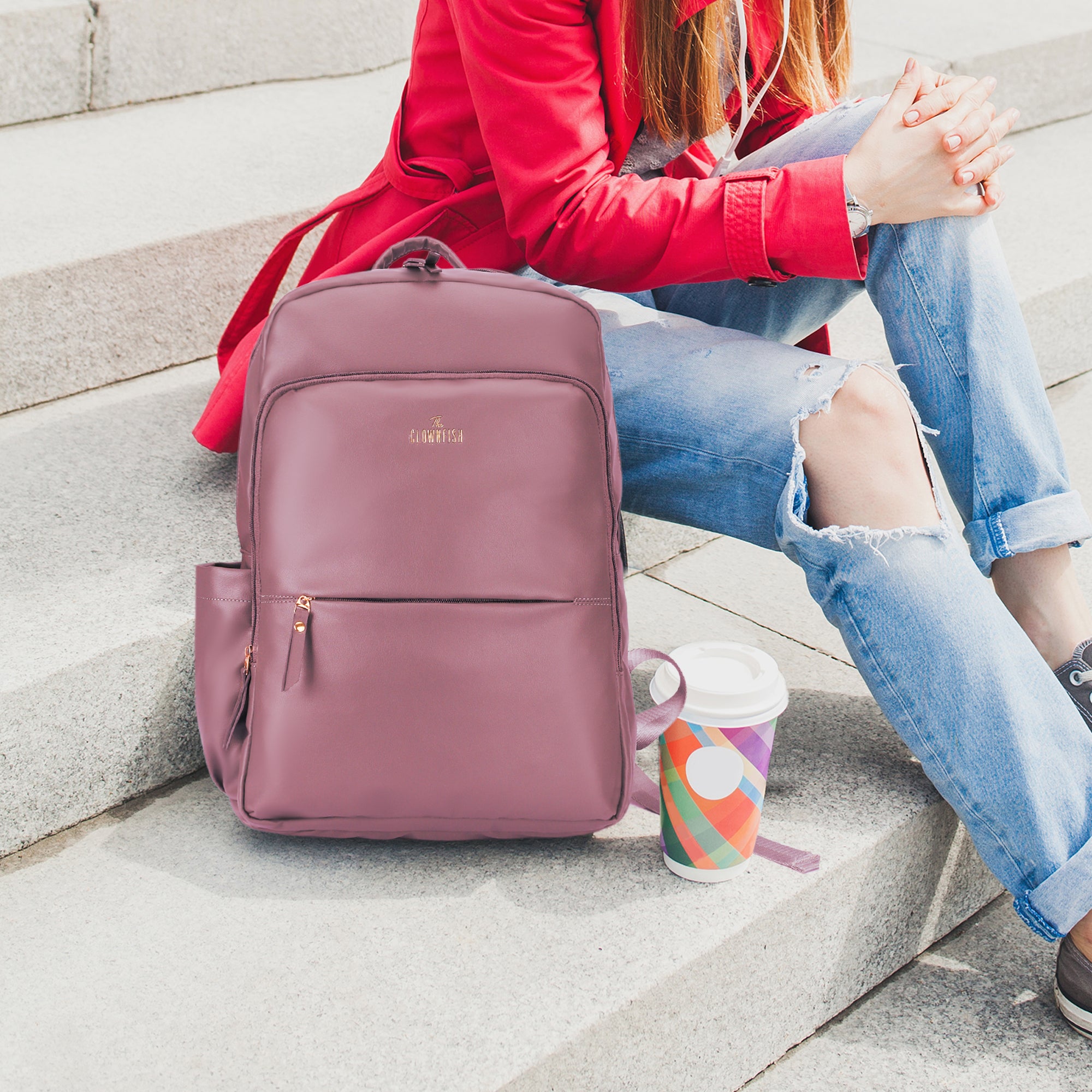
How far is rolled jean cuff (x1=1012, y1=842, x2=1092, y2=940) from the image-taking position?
0.96 meters

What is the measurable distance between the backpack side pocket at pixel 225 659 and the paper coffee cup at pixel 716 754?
365mm

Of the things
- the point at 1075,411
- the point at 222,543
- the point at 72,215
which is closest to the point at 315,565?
the point at 222,543

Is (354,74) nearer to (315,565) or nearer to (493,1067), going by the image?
(315,565)

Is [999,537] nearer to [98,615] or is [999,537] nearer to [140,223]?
[98,615]

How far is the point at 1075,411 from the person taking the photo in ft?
6.61

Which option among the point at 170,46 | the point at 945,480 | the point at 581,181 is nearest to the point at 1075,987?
the point at 945,480

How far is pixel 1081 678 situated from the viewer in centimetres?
110

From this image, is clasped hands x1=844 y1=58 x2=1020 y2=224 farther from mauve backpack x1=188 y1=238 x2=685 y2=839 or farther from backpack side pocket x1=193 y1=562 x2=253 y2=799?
backpack side pocket x1=193 y1=562 x2=253 y2=799

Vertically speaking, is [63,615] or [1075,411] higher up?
[1075,411]

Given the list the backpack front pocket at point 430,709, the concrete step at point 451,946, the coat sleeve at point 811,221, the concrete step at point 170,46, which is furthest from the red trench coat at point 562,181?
the concrete step at point 170,46

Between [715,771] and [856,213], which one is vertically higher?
[856,213]

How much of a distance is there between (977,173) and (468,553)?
0.60m

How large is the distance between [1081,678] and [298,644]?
74cm

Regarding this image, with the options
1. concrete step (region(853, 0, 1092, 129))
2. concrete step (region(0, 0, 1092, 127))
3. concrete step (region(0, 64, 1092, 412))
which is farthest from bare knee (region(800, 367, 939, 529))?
concrete step (region(853, 0, 1092, 129))
